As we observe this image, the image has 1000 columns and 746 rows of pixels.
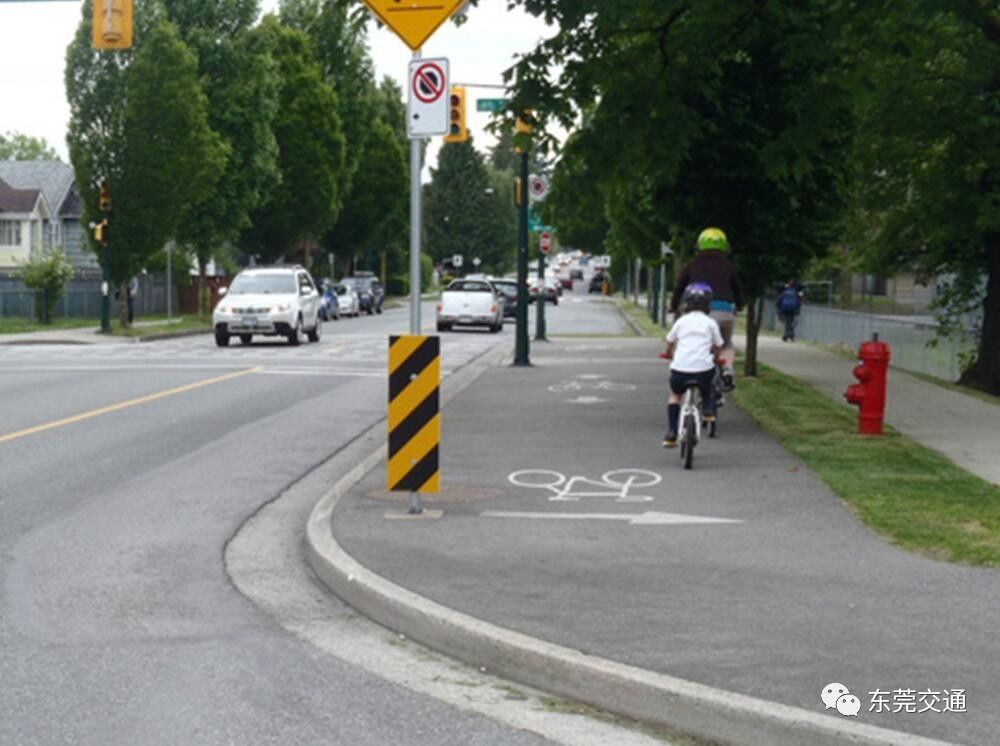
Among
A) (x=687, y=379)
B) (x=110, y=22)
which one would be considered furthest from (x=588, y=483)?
(x=110, y=22)

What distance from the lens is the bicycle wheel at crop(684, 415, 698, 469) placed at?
12664 mm

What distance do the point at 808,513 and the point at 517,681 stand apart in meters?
4.36

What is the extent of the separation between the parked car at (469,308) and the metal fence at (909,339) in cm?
1066

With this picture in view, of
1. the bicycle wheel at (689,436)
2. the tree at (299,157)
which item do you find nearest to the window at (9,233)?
the tree at (299,157)

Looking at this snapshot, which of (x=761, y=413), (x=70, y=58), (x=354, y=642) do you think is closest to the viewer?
(x=354, y=642)

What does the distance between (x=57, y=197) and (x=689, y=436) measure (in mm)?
77212

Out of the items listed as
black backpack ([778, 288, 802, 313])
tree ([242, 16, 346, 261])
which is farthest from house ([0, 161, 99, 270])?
black backpack ([778, 288, 802, 313])

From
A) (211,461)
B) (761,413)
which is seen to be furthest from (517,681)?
(761,413)

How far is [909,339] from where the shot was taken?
32.3m

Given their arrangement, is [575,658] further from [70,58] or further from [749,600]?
[70,58]

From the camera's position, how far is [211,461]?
13.9 metres

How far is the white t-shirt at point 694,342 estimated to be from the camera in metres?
13.1

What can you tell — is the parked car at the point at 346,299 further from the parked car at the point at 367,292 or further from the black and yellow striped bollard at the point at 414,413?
the black and yellow striped bollard at the point at 414,413

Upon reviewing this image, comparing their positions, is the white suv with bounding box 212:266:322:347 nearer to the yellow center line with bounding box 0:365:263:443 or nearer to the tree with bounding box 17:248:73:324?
the yellow center line with bounding box 0:365:263:443
